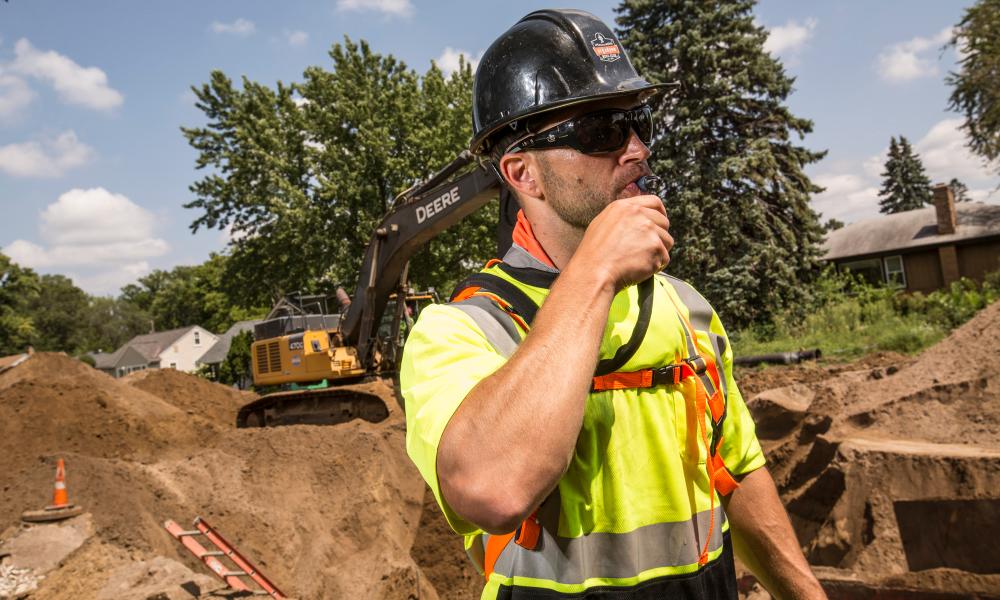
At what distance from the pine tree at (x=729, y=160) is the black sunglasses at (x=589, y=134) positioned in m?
22.1

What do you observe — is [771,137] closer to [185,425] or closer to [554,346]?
[185,425]

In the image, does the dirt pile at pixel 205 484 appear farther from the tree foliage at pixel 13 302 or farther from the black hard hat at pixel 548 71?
the tree foliage at pixel 13 302

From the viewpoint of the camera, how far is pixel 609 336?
1.44 metres

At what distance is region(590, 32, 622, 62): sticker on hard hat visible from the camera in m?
1.59

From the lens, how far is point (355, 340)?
47.1 ft

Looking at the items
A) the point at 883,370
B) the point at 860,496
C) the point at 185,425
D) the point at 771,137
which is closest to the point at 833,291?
the point at 771,137

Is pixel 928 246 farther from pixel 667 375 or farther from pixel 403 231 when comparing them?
pixel 667 375

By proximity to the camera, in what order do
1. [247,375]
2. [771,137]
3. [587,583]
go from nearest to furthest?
[587,583]
[771,137]
[247,375]

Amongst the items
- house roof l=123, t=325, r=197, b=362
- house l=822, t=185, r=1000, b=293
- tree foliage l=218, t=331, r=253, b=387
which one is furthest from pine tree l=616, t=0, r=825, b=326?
house roof l=123, t=325, r=197, b=362

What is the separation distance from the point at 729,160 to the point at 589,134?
23354 millimetres

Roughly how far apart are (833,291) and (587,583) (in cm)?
2523

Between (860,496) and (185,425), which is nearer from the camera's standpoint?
(860,496)

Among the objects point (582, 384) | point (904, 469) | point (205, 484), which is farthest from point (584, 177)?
point (205, 484)

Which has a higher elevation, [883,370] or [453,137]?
[453,137]
